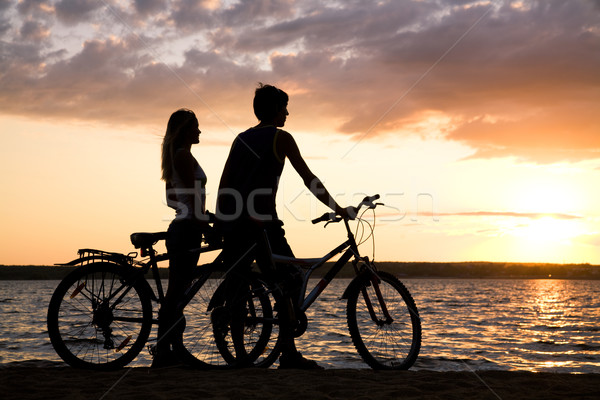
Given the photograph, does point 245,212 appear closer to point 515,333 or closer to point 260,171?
point 260,171

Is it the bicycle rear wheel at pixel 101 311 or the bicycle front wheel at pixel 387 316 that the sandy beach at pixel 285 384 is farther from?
the bicycle front wheel at pixel 387 316

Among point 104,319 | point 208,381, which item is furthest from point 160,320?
point 208,381

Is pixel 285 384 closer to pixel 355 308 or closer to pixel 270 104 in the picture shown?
pixel 355 308

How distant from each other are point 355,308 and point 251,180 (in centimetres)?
168

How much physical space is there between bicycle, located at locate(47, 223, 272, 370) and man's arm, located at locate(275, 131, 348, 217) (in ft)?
3.55

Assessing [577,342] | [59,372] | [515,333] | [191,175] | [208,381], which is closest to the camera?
[208,381]

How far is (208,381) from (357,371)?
144 cm

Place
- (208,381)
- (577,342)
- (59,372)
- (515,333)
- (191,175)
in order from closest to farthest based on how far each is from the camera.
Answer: (208,381)
(59,372)
(191,175)
(577,342)
(515,333)

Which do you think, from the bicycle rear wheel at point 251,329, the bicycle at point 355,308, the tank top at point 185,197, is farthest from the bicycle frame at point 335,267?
the tank top at point 185,197

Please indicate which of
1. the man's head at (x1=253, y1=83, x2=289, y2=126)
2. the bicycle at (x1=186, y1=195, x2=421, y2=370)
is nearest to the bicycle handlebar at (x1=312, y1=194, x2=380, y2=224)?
the bicycle at (x1=186, y1=195, x2=421, y2=370)

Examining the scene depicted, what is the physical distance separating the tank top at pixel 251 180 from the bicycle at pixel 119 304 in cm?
46

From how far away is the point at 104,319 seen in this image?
18.5 ft

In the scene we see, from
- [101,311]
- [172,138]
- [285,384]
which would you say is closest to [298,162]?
[172,138]

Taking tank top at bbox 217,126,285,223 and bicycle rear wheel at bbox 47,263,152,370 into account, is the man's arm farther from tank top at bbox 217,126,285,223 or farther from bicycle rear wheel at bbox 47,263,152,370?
bicycle rear wheel at bbox 47,263,152,370
